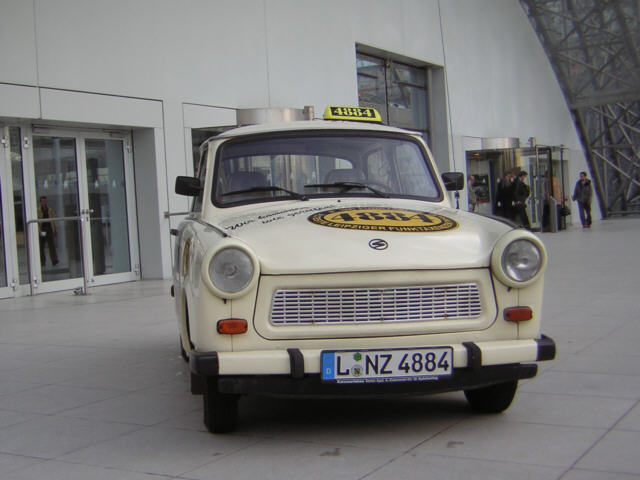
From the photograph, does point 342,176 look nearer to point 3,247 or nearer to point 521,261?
point 521,261

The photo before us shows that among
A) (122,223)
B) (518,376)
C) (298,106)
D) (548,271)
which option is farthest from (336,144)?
(298,106)

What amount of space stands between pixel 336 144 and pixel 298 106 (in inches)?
485

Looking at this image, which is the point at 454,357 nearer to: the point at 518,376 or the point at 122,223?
the point at 518,376

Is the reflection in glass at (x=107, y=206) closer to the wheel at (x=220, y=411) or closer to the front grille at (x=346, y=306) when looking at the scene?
the wheel at (x=220, y=411)

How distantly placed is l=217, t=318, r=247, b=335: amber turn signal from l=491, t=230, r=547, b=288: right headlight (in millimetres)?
1290

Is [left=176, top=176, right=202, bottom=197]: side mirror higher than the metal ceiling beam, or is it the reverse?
the metal ceiling beam

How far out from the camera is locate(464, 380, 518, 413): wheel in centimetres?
456

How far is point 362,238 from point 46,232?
31.5 feet

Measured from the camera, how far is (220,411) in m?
4.30

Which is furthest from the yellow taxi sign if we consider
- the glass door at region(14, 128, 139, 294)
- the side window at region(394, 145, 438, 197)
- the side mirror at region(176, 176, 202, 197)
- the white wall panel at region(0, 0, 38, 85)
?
the white wall panel at region(0, 0, 38, 85)

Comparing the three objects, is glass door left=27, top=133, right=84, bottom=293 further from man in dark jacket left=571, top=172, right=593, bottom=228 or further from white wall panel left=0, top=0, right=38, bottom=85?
man in dark jacket left=571, top=172, right=593, bottom=228

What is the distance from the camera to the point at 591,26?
3234 cm

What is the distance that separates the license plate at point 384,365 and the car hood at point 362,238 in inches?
16.0

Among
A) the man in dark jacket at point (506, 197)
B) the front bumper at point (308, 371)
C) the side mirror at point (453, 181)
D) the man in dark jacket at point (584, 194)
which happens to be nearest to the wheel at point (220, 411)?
the front bumper at point (308, 371)
